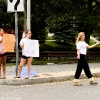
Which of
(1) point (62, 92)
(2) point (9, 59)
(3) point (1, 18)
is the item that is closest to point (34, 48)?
(1) point (62, 92)

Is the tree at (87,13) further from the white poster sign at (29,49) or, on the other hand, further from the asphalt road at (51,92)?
the asphalt road at (51,92)

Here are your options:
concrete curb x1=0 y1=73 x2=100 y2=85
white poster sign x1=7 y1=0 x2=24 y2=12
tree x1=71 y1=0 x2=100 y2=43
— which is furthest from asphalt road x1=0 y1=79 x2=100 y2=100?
tree x1=71 y1=0 x2=100 y2=43

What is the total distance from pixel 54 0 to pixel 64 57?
4919 mm

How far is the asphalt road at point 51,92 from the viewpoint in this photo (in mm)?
10436

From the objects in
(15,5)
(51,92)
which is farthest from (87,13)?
(51,92)

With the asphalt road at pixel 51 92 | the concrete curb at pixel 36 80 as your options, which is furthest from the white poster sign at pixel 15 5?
the asphalt road at pixel 51 92

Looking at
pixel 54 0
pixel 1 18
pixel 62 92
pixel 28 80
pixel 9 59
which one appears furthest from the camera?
pixel 1 18

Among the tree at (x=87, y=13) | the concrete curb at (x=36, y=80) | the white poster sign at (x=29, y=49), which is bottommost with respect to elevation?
the concrete curb at (x=36, y=80)

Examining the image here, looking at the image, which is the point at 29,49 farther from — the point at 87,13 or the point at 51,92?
the point at 87,13

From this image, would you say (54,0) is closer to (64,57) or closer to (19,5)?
(64,57)

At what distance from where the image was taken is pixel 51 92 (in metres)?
11.4

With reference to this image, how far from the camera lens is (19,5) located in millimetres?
13711

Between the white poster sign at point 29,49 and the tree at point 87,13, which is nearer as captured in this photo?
the white poster sign at point 29,49

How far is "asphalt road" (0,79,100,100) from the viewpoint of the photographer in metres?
10.4
